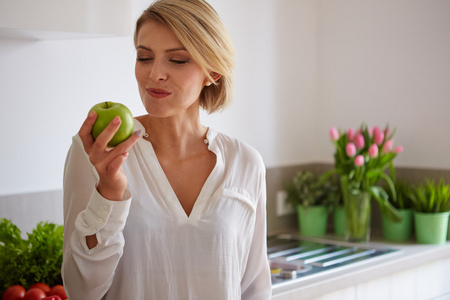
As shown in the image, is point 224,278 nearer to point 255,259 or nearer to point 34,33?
point 255,259

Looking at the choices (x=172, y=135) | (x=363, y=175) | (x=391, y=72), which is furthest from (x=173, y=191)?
(x=391, y=72)

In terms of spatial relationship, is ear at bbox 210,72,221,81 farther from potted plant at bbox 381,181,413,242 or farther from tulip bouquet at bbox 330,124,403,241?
potted plant at bbox 381,181,413,242

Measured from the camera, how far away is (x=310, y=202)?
107 inches

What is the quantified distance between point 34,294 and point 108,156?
59cm

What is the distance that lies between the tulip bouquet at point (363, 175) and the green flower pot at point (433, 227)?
10 centimetres

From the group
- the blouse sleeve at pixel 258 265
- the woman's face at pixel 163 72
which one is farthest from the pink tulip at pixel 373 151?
the woman's face at pixel 163 72

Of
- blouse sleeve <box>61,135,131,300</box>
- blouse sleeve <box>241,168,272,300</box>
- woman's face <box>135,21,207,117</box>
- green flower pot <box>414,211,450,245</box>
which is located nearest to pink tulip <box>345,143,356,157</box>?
green flower pot <box>414,211,450,245</box>

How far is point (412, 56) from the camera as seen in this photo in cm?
265

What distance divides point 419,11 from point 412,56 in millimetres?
180

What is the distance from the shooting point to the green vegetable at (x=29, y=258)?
5.41ft

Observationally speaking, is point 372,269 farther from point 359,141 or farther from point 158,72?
point 158,72

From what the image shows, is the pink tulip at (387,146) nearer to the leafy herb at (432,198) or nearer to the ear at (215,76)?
the leafy herb at (432,198)

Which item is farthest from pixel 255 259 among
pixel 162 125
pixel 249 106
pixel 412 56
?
pixel 412 56

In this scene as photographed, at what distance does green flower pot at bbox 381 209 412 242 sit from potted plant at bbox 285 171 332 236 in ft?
0.86
